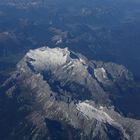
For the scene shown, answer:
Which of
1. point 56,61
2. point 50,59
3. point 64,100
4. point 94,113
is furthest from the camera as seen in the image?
point 50,59

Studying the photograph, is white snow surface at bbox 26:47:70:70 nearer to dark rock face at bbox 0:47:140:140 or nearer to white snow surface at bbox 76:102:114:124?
dark rock face at bbox 0:47:140:140

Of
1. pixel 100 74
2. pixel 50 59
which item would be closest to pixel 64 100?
pixel 100 74

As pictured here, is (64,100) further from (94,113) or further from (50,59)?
(50,59)

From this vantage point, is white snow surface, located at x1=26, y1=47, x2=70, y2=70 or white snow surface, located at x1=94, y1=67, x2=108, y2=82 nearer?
white snow surface, located at x1=94, y1=67, x2=108, y2=82

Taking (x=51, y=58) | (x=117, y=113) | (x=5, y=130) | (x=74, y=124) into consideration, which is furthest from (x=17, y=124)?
(x=51, y=58)

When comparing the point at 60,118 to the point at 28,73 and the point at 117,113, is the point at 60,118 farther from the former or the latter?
the point at 28,73

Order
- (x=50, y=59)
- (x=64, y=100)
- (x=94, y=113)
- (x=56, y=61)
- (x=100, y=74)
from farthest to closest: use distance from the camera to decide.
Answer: (x=50, y=59)
(x=56, y=61)
(x=100, y=74)
(x=64, y=100)
(x=94, y=113)

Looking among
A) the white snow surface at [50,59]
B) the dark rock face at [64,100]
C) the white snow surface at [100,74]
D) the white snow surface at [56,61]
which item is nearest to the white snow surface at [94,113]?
the dark rock face at [64,100]

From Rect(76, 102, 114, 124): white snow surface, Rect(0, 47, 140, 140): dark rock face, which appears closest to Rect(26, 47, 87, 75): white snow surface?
Rect(0, 47, 140, 140): dark rock face
